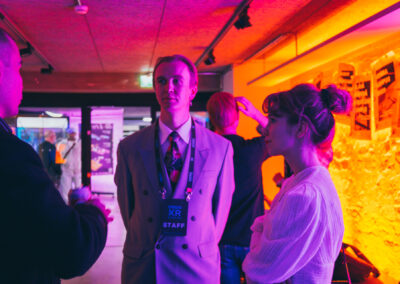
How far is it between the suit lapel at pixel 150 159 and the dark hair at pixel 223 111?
80cm

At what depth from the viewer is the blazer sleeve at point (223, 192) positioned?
1.88 meters

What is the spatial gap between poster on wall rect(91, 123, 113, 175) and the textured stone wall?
6.81 metres

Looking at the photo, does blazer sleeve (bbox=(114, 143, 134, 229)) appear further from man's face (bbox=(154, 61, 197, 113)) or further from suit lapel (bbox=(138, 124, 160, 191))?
man's face (bbox=(154, 61, 197, 113))

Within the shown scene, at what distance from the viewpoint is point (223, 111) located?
2.52 metres

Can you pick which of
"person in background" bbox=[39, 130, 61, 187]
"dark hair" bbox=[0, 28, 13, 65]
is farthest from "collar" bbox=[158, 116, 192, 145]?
"person in background" bbox=[39, 130, 61, 187]

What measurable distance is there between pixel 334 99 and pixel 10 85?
1.09 m

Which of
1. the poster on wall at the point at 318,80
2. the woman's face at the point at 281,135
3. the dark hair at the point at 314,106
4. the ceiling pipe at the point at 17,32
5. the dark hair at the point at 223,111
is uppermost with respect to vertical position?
the ceiling pipe at the point at 17,32

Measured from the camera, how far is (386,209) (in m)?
3.80

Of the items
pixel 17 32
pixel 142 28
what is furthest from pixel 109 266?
pixel 17 32

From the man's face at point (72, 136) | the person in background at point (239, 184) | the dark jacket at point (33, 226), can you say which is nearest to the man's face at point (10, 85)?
the dark jacket at point (33, 226)

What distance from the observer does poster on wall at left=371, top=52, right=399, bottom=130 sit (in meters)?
3.56

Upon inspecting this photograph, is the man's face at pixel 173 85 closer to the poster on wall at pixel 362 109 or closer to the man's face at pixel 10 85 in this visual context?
the man's face at pixel 10 85

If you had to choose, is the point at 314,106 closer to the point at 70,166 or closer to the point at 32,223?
the point at 32,223

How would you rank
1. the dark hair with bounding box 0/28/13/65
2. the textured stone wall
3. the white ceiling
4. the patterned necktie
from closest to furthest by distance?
1. the dark hair with bounding box 0/28/13/65
2. the patterned necktie
3. the textured stone wall
4. the white ceiling
